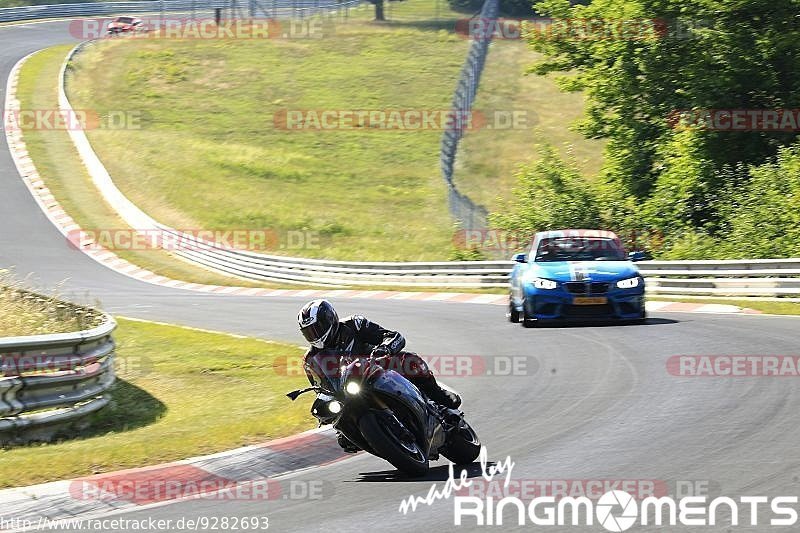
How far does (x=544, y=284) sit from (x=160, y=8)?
7507 centimetres

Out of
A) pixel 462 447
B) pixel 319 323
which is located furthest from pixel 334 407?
pixel 462 447

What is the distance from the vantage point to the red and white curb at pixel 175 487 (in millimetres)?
7363

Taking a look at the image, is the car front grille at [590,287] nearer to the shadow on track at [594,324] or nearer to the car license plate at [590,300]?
the car license plate at [590,300]

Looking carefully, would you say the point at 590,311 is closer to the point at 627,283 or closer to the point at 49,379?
the point at 627,283

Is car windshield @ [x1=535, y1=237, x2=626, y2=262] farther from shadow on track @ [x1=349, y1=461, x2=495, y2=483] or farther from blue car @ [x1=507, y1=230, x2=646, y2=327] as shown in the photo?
shadow on track @ [x1=349, y1=461, x2=495, y2=483]

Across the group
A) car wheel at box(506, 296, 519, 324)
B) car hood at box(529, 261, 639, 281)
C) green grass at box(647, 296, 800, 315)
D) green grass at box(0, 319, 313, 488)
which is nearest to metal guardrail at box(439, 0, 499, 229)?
green grass at box(647, 296, 800, 315)

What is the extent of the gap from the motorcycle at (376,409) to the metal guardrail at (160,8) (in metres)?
72.8

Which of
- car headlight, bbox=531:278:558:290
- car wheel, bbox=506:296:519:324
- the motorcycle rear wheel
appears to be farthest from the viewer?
car wheel, bbox=506:296:519:324

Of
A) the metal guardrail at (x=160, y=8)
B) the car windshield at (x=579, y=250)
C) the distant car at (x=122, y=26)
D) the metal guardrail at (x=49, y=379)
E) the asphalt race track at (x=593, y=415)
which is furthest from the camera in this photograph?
the metal guardrail at (x=160, y=8)

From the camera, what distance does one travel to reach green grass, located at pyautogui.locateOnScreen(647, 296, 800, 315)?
62.2ft

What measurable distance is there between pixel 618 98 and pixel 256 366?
1885 centimetres

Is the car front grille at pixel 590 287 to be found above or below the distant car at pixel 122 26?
below

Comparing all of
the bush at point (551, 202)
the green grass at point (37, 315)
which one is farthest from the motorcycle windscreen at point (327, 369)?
the bush at point (551, 202)

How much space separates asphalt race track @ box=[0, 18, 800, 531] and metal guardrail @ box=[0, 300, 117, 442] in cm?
301
